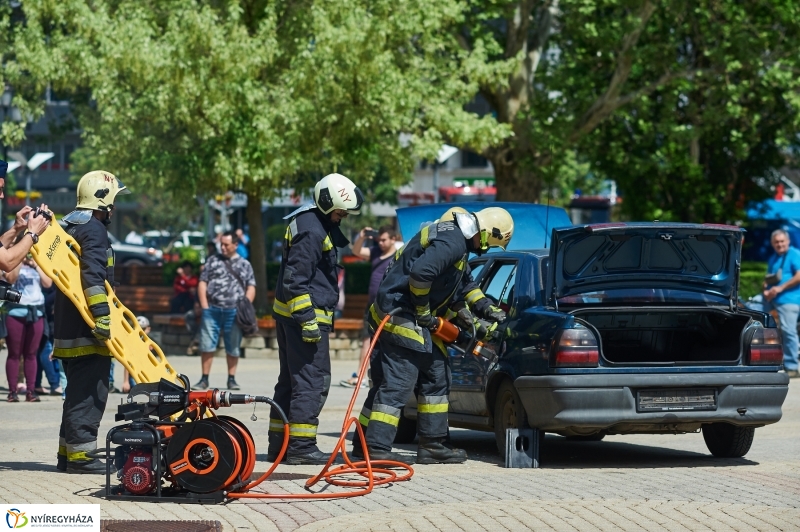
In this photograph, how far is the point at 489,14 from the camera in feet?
73.5

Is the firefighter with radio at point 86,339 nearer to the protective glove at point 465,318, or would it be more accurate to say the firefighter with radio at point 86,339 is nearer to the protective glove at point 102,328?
the protective glove at point 102,328

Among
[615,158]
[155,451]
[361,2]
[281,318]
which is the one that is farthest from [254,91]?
[155,451]

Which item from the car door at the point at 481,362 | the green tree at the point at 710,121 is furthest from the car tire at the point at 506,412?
the green tree at the point at 710,121

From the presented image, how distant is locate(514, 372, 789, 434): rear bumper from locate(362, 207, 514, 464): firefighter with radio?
1.98 ft

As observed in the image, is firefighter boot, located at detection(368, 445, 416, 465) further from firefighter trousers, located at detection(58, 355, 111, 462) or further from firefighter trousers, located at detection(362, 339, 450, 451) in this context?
firefighter trousers, located at detection(58, 355, 111, 462)

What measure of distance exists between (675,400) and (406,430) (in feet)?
8.06

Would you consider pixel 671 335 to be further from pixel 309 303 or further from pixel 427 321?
pixel 309 303

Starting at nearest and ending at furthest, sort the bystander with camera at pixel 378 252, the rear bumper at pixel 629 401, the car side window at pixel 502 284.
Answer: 1. the rear bumper at pixel 629 401
2. the car side window at pixel 502 284
3. the bystander with camera at pixel 378 252

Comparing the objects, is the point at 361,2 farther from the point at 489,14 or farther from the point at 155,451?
the point at 155,451

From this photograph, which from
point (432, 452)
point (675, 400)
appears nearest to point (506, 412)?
point (432, 452)

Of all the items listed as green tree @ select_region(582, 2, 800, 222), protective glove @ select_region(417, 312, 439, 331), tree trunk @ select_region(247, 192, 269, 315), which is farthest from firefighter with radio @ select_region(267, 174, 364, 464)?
green tree @ select_region(582, 2, 800, 222)

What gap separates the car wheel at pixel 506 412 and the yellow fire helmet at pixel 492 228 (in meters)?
0.95

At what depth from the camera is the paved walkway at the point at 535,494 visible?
6.89 metres

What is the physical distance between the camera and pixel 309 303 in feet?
28.8
